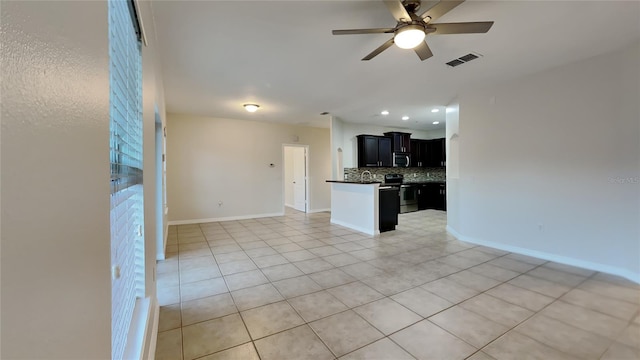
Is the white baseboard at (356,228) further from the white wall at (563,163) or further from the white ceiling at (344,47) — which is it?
the white ceiling at (344,47)

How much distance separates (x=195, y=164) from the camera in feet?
20.6

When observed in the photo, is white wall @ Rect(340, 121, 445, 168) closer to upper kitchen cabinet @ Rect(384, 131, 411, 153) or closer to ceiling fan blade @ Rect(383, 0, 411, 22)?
upper kitchen cabinet @ Rect(384, 131, 411, 153)

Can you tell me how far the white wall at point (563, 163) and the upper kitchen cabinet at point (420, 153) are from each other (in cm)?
387

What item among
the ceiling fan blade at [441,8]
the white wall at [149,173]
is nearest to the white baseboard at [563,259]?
the ceiling fan blade at [441,8]

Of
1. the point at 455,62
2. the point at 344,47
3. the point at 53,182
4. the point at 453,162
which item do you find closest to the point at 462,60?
the point at 455,62

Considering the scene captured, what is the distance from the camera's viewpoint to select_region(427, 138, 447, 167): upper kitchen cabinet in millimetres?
8234

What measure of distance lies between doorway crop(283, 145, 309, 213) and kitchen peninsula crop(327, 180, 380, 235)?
196 cm

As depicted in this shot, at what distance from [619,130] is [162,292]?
5.43 metres

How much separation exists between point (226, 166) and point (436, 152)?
20.8ft

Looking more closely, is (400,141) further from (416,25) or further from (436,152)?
(416,25)

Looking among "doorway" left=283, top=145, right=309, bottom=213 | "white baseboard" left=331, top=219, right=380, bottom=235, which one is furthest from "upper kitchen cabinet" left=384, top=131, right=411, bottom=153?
"white baseboard" left=331, top=219, right=380, bottom=235

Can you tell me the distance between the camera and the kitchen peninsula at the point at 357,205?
5113 millimetres

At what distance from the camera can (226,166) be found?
664cm

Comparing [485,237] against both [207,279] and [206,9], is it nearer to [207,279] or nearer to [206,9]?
[207,279]
